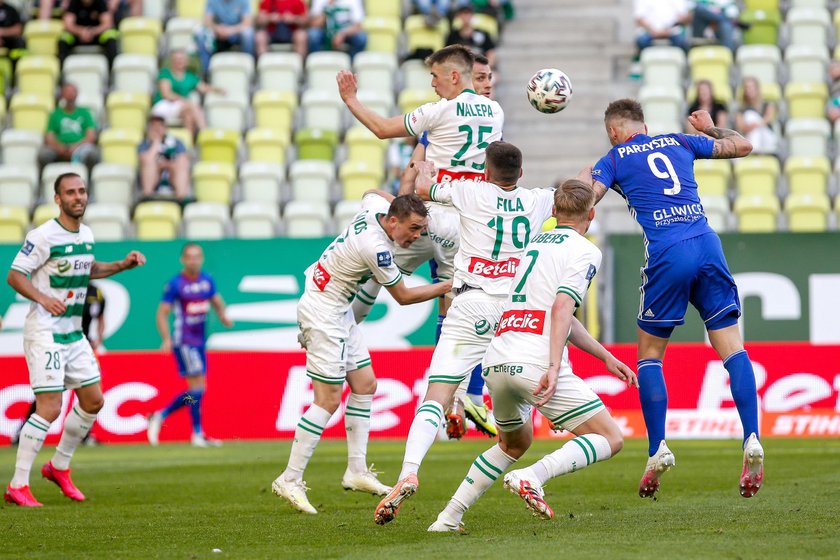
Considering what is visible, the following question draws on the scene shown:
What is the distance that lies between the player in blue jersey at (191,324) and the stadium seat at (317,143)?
4199mm

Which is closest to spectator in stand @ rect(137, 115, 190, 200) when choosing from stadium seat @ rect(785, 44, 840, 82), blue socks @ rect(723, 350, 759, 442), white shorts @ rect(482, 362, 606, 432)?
stadium seat @ rect(785, 44, 840, 82)

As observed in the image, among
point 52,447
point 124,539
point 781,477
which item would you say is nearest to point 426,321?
point 52,447

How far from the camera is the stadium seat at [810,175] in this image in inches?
743

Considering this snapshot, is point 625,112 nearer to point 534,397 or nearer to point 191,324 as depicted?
point 534,397

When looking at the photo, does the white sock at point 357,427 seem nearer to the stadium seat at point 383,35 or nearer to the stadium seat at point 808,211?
the stadium seat at point 808,211

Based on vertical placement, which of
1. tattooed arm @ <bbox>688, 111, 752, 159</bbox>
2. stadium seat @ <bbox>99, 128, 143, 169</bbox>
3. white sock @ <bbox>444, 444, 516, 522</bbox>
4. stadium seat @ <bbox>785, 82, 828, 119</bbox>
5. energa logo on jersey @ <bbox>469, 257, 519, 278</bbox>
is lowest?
white sock @ <bbox>444, 444, 516, 522</bbox>

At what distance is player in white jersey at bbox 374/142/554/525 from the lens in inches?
334

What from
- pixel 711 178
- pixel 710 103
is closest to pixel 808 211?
pixel 711 178

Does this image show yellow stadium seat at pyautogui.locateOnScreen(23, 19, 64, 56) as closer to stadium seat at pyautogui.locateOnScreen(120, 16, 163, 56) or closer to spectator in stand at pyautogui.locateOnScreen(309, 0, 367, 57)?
stadium seat at pyautogui.locateOnScreen(120, 16, 163, 56)

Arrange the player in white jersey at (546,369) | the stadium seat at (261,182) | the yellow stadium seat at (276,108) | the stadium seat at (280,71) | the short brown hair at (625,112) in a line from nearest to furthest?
the player in white jersey at (546,369), the short brown hair at (625,112), the stadium seat at (261,182), the yellow stadium seat at (276,108), the stadium seat at (280,71)

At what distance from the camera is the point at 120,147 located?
66.3 ft

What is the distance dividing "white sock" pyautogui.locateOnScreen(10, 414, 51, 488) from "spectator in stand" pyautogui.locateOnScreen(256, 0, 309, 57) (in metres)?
12.1

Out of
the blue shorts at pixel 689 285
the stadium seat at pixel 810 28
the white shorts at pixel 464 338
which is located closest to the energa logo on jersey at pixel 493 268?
the white shorts at pixel 464 338

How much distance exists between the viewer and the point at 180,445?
16.6m
